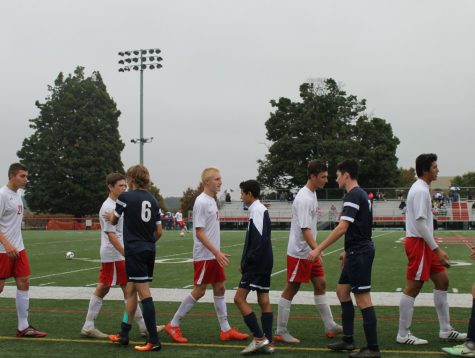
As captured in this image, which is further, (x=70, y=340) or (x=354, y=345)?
(x=70, y=340)

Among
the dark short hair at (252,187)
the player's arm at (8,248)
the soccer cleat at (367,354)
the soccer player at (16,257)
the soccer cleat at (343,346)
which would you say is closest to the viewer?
the soccer cleat at (367,354)

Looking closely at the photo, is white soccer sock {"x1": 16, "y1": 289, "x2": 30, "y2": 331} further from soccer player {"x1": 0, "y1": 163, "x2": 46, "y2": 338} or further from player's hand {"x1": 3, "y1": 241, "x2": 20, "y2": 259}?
player's hand {"x1": 3, "y1": 241, "x2": 20, "y2": 259}

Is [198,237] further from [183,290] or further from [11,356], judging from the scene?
[183,290]

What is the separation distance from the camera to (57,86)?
62.6m

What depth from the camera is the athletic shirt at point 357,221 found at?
6137 mm

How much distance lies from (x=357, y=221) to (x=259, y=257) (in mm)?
1137

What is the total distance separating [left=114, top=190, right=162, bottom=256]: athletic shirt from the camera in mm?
6617

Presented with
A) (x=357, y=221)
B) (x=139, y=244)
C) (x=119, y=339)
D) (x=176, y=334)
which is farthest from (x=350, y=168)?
(x=119, y=339)

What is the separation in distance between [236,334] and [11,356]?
257 centimetres

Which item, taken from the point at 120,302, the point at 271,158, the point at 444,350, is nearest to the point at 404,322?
the point at 444,350

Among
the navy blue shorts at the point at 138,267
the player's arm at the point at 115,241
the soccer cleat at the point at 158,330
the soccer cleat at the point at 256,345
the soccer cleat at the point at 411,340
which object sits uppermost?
the player's arm at the point at 115,241

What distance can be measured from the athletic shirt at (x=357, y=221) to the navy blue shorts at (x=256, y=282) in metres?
0.96

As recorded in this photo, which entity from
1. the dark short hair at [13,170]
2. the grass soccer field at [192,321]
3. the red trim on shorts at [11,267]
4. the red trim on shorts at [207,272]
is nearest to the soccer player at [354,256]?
the grass soccer field at [192,321]

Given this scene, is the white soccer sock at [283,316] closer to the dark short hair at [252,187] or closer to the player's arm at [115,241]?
the dark short hair at [252,187]
